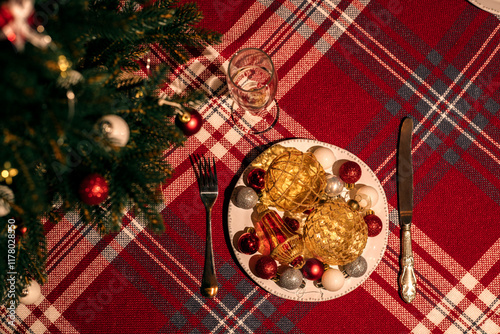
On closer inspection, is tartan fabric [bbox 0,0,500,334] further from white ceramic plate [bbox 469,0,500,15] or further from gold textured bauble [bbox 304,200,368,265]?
gold textured bauble [bbox 304,200,368,265]

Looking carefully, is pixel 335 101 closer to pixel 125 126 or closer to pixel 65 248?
pixel 125 126

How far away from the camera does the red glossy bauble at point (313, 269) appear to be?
2.70 feet

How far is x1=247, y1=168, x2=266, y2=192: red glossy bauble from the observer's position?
0.84 m

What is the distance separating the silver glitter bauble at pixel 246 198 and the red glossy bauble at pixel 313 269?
195 mm

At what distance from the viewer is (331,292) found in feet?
2.84

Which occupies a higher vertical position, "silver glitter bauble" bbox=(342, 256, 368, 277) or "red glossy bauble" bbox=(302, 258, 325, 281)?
"silver glitter bauble" bbox=(342, 256, 368, 277)

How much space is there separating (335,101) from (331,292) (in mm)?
499

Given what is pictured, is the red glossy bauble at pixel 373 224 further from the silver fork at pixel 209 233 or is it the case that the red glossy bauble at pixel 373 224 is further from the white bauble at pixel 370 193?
the silver fork at pixel 209 233

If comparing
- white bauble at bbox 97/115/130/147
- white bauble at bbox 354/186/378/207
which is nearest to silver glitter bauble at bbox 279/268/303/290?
white bauble at bbox 354/186/378/207

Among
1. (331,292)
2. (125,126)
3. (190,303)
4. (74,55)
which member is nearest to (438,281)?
(331,292)

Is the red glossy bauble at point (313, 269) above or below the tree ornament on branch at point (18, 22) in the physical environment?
below

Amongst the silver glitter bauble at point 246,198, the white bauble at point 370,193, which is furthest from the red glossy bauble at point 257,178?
the white bauble at point 370,193

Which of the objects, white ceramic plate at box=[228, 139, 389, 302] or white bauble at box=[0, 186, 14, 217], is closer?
white bauble at box=[0, 186, 14, 217]

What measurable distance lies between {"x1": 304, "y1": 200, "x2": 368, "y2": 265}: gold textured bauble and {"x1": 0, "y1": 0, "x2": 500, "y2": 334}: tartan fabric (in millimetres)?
189
